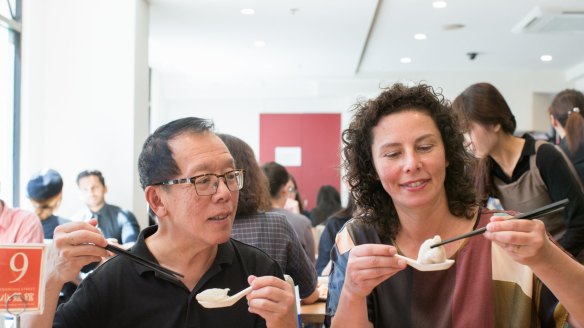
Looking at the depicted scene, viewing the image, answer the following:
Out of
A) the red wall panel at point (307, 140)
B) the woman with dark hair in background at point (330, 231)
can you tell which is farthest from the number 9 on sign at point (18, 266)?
the red wall panel at point (307, 140)

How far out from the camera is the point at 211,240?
1.49m

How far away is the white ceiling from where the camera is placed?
19.1 ft

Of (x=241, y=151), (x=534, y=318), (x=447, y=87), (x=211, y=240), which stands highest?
(x=447, y=87)

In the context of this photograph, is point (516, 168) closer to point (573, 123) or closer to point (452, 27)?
point (573, 123)

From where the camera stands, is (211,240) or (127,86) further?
(127,86)

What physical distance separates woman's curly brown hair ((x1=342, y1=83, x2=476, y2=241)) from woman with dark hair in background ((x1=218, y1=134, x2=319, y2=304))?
2.62 feet

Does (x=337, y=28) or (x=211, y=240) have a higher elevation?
(x=337, y=28)

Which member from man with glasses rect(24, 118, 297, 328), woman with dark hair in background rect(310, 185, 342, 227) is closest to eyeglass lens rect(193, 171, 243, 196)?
man with glasses rect(24, 118, 297, 328)

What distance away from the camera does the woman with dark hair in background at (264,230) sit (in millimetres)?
2506

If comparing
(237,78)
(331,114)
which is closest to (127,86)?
(237,78)

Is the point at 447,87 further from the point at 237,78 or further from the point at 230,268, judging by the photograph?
the point at 230,268

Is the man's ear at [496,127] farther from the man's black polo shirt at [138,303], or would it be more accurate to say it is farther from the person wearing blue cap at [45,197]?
the person wearing blue cap at [45,197]

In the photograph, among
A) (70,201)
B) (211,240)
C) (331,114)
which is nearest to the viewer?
(211,240)

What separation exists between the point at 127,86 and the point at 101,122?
40cm
